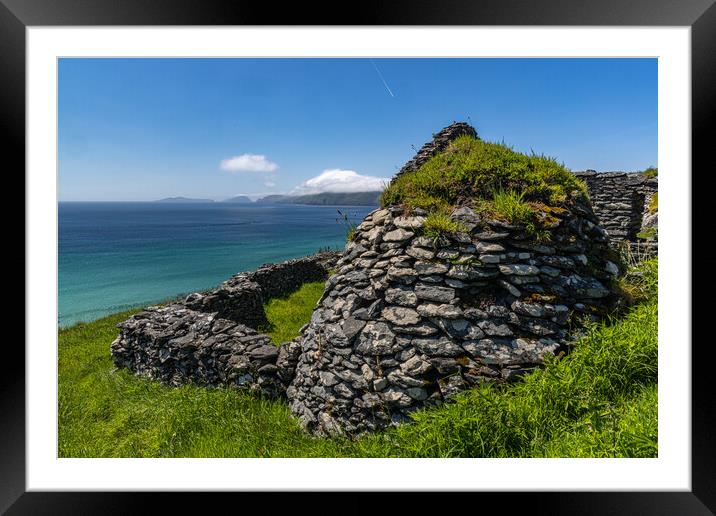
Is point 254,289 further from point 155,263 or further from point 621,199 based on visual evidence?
point 155,263

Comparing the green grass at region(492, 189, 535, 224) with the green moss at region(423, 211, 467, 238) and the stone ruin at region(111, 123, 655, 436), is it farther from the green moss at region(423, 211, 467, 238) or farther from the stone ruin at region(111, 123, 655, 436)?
the green moss at region(423, 211, 467, 238)

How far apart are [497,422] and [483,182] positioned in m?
2.86

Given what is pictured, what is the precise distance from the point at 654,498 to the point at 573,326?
64.4 inches

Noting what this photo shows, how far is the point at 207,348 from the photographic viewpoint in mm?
6070

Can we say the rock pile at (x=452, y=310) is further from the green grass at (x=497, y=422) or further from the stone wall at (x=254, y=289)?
the stone wall at (x=254, y=289)

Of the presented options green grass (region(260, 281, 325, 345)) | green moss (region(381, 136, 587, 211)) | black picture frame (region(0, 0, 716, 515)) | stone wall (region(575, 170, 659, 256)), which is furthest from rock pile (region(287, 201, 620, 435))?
stone wall (region(575, 170, 659, 256))

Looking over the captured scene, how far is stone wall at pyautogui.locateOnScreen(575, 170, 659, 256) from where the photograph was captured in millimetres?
12266

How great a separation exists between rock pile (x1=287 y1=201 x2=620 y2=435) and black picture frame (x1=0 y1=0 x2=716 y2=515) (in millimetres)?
1219

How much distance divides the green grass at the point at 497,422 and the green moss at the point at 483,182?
1.69 metres

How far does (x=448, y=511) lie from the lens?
2389mm

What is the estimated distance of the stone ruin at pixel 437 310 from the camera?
11.8 feet

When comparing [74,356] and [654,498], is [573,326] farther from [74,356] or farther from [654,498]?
[74,356]

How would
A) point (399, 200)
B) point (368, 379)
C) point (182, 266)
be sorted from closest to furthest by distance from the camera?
point (368, 379)
point (399, 200)
point (182, 266)
